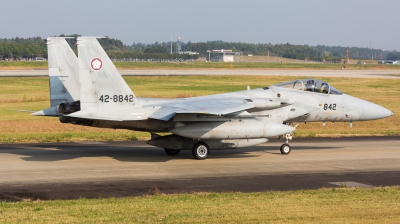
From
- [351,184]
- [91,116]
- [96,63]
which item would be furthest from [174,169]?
[351,184]

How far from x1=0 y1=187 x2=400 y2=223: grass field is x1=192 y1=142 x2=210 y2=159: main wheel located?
6474 millimetres

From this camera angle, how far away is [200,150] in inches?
813

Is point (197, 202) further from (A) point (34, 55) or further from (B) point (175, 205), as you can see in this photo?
(A) point (34, 55)

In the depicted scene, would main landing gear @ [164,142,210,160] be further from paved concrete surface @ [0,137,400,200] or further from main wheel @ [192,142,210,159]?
paved concrete surface @ [0,137,400,200]

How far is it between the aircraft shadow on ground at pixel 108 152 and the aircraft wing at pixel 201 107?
6.39 feet

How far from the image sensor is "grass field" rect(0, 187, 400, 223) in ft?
37.2

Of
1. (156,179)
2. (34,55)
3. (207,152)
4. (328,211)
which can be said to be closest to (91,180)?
(156,179)

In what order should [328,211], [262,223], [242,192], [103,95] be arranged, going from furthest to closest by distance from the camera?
1. [103,95]
2. [242,192]
3. [328,211]
4. [262,223]

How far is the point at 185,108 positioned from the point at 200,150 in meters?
1.87

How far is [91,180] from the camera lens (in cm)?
1628

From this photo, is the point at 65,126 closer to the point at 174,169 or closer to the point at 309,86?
the point at 174,169

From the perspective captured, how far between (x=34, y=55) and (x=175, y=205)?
157 m

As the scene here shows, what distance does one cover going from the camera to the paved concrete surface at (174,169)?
605 inches

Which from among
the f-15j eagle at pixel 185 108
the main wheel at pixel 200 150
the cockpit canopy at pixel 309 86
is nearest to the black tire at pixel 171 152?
the f-15j eagle at pixel 185 108
